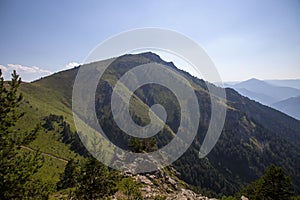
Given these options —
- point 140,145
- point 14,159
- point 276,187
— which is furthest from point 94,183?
point 140,145

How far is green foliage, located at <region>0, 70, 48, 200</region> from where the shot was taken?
52.8ft

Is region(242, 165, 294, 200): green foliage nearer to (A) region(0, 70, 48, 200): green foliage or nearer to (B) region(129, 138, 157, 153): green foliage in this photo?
(B) region(129, 138, 157, 153): green foliage

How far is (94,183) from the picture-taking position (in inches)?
925

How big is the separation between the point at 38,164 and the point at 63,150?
12074 centimetres

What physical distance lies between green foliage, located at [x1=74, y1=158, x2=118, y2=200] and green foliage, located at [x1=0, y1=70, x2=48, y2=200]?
5861 mm

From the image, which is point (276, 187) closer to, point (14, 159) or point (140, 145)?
point (140, 145)

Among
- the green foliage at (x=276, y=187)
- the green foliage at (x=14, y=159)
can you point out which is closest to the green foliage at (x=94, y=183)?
the green foliage at (x=14, y=159)

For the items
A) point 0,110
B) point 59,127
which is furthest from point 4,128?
point 59,127

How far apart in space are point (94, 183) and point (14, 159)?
26.8 ft

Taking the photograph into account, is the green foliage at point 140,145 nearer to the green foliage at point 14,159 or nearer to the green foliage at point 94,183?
the green foliage at point 94,183

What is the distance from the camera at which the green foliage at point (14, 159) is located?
1609 cm

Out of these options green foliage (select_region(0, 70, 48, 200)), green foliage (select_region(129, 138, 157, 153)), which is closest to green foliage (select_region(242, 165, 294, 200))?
green foliage (select_region(129, 138, 157, 153))

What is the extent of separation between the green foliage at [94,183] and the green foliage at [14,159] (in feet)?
19.2

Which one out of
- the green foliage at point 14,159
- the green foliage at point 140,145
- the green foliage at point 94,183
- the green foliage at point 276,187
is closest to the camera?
the green foliage at point 14,159
